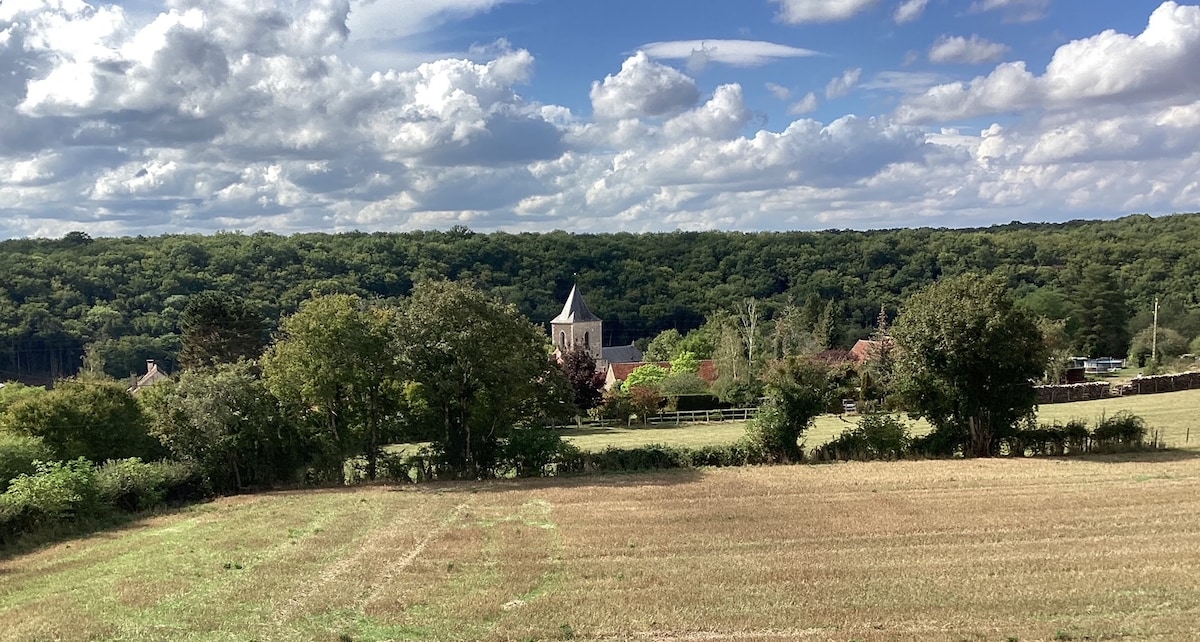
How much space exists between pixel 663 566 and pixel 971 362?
20.3 m

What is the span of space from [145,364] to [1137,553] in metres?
104

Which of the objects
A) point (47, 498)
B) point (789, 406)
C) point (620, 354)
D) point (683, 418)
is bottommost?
point (683, 418)

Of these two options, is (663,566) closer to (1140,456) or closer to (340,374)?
(340,374)

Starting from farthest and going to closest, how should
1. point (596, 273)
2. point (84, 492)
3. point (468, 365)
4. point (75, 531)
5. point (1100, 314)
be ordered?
1. point (596, 273)
2. point (1100, 314)
3. point (468, 365)
4. point (84, 492)
5. point (75, 531)

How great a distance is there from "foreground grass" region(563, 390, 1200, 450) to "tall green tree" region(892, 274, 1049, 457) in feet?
17.2

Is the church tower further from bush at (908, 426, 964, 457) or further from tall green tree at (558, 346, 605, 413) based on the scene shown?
bush at (908, 426, 964, 457)

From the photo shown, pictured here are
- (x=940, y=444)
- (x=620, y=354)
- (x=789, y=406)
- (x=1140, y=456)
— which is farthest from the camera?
(x=620, y=354)

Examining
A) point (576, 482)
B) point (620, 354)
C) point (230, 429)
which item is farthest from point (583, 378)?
point (620, 354)

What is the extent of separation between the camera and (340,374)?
32250 millimetres

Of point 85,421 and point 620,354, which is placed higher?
point 85,421

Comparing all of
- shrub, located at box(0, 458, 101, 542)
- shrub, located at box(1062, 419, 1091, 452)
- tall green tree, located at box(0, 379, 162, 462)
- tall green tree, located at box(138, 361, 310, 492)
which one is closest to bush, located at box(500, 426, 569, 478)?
tall green tree, located at box(138, 361, 310, 492)

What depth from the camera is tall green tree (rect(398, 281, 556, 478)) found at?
106 ft

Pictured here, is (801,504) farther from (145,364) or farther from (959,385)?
(145,364)

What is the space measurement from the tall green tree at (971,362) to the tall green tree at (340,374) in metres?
20.3
